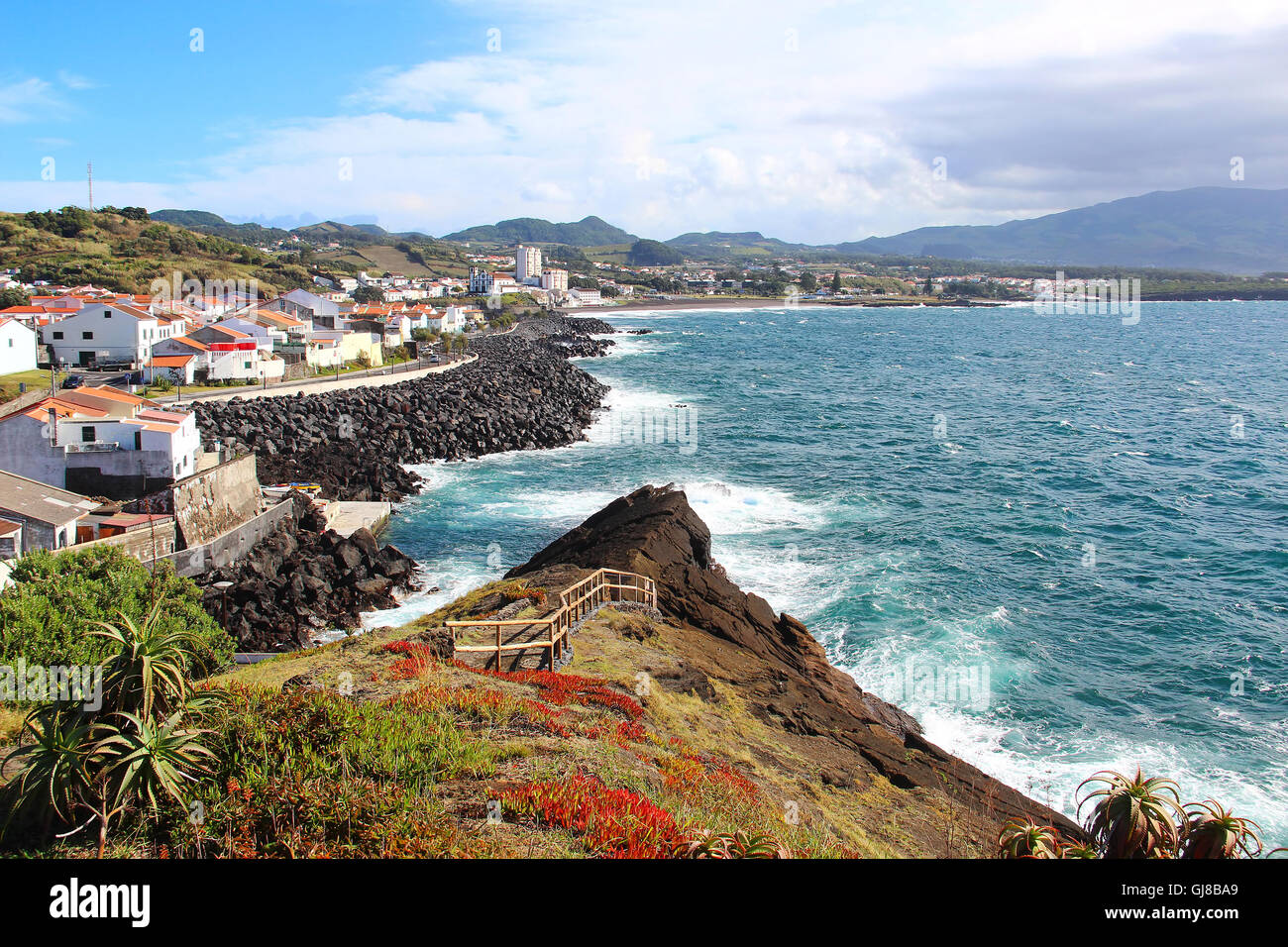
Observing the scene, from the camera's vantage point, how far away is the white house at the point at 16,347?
48531 millimetres

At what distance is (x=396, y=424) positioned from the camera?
48656mm

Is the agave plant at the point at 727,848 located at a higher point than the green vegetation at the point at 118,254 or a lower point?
lower

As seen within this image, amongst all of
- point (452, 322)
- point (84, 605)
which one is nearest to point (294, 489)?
point (84, 605)

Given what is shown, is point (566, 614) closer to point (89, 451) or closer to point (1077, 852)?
point (1077, 852)

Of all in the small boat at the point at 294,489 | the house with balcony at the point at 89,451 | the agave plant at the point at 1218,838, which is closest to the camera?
the agave plant at the point at 1218,838

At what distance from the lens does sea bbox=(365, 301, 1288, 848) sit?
62.7 feet

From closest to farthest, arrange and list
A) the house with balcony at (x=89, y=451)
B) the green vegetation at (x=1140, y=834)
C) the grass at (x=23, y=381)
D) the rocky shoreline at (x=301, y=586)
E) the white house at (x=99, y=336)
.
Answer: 1. the green vegetation at (x=1140, y=834)
2. the rocky shoreline at (x=301, y=586)
3. the house with balcony at (x=89, y=451)
4. the grass at (x=23, y=381)
5. the white house at (x=99, y=336)

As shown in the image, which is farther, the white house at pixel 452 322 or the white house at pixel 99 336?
the white house at pixel 452 322

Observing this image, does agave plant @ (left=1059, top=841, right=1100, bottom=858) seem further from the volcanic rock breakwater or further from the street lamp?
the volcanic rock breakwater

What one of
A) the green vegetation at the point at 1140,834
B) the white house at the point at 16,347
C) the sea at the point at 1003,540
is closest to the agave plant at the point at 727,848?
the green vegetation at the point at 1140,834

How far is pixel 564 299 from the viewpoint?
193 metres

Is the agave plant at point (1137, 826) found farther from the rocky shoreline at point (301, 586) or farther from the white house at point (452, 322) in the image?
the white house at point (452, 322)

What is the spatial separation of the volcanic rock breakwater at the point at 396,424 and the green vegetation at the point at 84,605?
1670 centimetres
